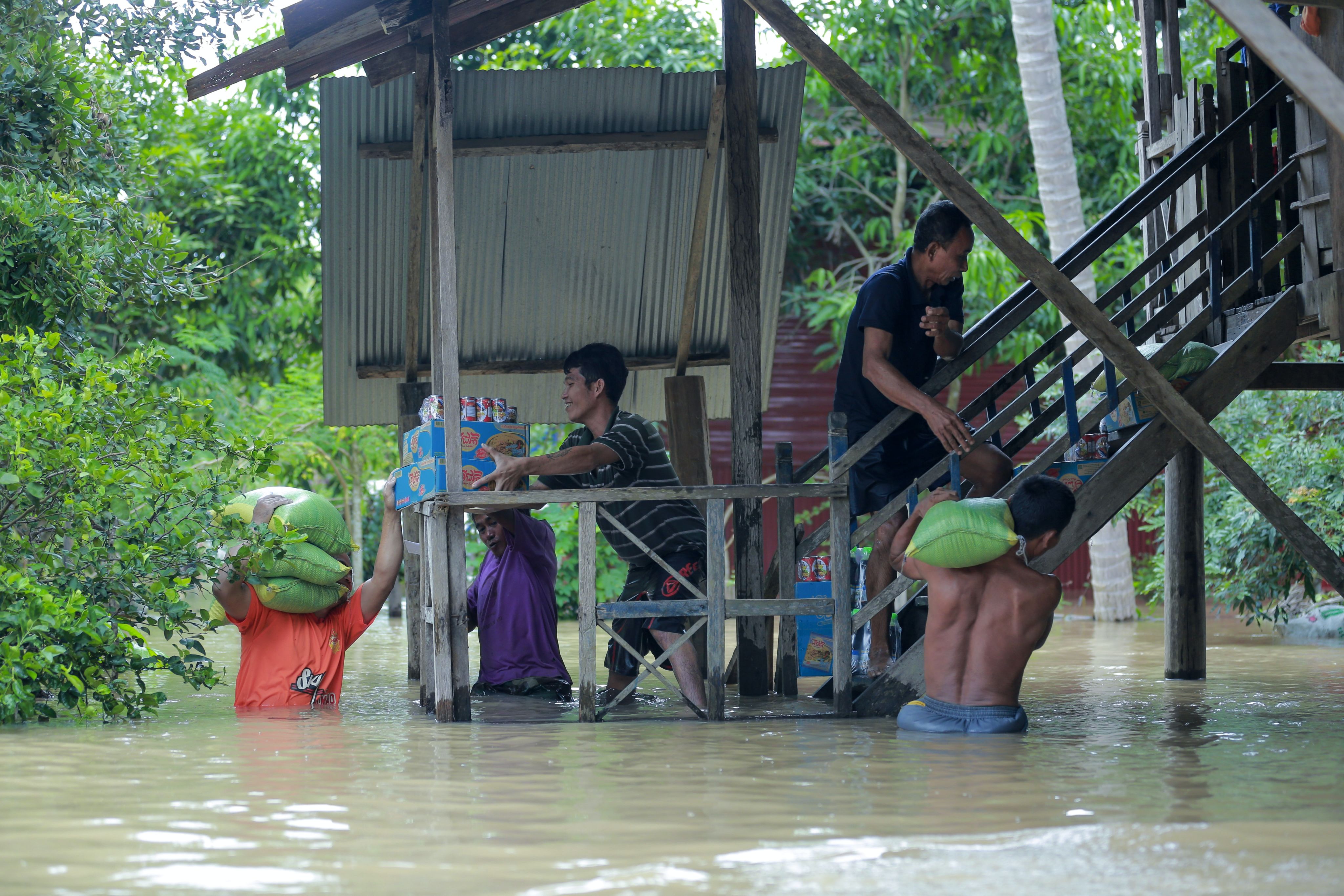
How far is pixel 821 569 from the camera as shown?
7.12 metres

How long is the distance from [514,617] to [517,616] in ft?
0.06

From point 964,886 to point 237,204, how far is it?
1572 centimetres

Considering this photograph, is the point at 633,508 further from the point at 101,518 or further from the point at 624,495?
the point at 101,518

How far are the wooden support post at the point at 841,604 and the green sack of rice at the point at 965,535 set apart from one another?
682 mm

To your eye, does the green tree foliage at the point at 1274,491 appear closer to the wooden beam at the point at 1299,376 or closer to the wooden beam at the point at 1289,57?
the wooden beam at the point at 1299,376

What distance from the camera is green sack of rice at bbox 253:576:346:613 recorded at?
6.39 m

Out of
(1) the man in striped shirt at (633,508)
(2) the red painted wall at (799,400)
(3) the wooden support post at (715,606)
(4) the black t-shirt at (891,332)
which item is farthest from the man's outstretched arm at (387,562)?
(2) the red painted wall at (799,400)

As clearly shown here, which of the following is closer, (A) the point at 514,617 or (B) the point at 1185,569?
(A) the point at 514,617

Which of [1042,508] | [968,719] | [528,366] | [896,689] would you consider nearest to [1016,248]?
[1042,508]

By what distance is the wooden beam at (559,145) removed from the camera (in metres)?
8.24

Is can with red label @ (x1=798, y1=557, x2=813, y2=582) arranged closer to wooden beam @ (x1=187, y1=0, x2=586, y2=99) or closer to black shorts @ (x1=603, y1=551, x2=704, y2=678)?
black shorts @ (x1=603, y1=551, x2=704, y2=678)

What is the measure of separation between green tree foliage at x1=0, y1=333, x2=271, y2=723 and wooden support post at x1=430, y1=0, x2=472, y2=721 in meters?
0.86

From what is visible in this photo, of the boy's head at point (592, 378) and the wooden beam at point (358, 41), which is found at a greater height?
the wooden beam at point (358, 41)

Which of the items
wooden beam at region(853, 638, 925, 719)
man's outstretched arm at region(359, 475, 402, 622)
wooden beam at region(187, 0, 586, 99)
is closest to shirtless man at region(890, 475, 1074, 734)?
wooden beam at region(853, 638, 925, 719)
